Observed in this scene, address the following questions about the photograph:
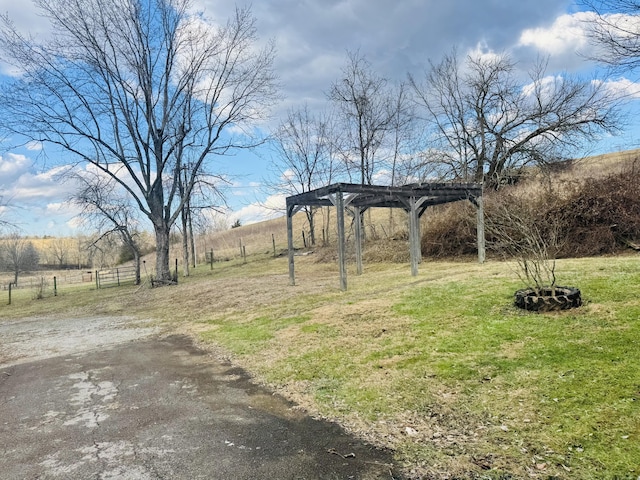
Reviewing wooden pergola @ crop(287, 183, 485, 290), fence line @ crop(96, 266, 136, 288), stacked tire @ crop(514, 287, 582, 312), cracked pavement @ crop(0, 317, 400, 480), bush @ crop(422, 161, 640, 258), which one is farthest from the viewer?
fence line @ crop(96, 266, 136, 288)

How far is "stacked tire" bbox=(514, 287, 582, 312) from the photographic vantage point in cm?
538

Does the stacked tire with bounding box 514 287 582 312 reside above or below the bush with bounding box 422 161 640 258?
below

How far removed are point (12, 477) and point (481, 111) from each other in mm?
21485

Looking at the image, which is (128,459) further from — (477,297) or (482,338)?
(477,297)

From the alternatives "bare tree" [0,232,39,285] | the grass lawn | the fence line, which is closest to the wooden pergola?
the grass lawn

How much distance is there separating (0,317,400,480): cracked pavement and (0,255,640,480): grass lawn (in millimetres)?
343

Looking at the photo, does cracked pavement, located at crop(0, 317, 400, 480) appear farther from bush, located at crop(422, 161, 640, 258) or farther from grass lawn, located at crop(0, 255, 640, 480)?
bush, located at crop(422, 161, 640, 258)

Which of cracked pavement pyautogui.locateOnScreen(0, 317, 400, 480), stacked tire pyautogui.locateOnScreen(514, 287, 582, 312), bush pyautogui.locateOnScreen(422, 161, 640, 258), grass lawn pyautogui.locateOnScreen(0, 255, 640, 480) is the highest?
bush pyautogui.locateOnScreen(422, 161, 640, 258)

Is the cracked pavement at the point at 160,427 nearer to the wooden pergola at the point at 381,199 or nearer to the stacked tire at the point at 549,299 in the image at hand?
the stacked tire at the point at 549,299

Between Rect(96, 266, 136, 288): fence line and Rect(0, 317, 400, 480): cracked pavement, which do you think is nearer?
Rect(0, 317, 400, 480): cracked pavement

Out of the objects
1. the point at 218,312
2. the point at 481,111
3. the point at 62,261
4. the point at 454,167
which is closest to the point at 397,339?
the point at 218,312

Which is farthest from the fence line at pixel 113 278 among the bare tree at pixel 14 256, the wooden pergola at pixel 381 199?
the wooden pergola at pixel 381 199

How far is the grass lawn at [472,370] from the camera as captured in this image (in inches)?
108

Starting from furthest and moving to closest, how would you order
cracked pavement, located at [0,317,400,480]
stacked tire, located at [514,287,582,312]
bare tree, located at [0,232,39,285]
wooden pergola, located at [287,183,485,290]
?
bare tree, located at [0,232,39,285], wooden pergola, located at [287,183,485,290], stacked tire, located at [514,287,582,312], cracked pavement, located at [0,317,400,480]
